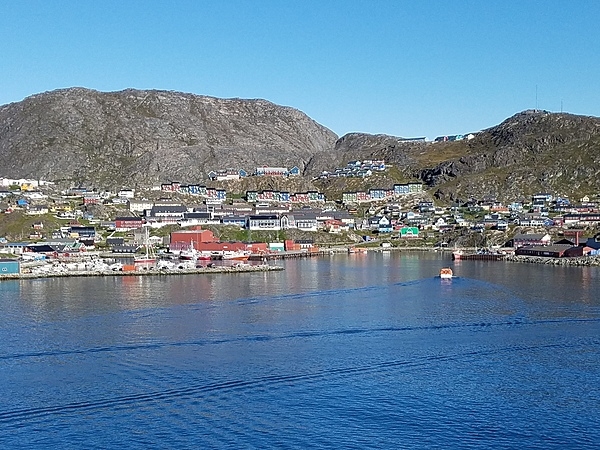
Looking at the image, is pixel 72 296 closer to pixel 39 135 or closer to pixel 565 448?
pixel 565 448

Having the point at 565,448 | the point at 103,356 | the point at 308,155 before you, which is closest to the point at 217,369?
the point at 103,356

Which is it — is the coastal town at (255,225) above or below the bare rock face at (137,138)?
below

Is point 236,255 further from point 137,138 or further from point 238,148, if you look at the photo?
point 137,138

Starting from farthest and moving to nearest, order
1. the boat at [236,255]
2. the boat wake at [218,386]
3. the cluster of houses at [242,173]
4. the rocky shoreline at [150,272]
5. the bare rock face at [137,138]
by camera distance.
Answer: the bare rock face at [137,138], the cluster of houses at [242,173], the boat at [236,255], the rocky shoreline at [150,272], the boat wake at [218,386]

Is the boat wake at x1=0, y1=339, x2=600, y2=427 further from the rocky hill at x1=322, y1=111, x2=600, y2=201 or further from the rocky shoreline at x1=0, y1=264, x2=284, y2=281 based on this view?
the rocky hill at x1=322, y1=111, x2=600, y2=201

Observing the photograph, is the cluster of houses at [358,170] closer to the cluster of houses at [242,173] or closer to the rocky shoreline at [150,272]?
the cluster of houses at [242,173]

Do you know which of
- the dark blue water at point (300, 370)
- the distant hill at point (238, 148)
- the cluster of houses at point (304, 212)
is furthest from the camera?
the distant hill at point (238, 148)

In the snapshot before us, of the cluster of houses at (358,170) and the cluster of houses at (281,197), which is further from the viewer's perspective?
the cluster of houses at (358,170)

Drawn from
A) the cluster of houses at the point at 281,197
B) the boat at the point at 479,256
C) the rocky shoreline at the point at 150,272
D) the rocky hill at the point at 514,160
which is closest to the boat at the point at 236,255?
the rocky shoreline at the point at 150,272
